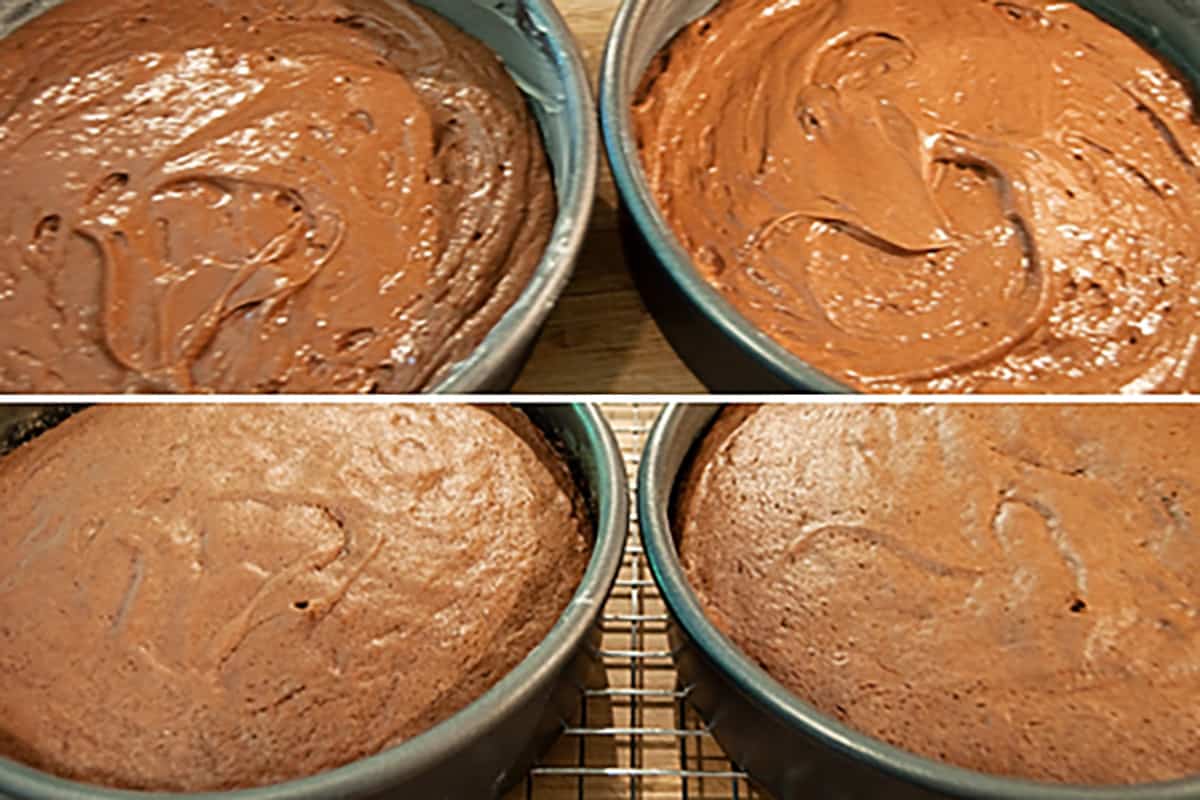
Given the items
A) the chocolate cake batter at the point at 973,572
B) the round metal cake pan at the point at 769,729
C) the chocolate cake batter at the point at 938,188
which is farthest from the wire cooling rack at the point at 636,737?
the chocolate cake batter at the point at 938,188

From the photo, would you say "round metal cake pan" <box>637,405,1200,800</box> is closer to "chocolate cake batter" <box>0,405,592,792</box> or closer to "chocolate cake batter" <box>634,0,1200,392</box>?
"chocolate cake batter" <box>0,405,592,792</box>

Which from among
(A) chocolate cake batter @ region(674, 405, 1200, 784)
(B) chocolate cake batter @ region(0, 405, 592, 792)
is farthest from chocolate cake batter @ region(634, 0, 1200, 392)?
(B) chocolate cake batter @ region(0, 405, 592, 792)

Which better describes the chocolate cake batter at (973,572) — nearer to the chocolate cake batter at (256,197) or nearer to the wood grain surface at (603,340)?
the wood grain surface at (603,340)

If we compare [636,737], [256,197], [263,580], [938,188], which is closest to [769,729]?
[636,737]

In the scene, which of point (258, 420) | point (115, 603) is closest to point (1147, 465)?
point (258, 420)

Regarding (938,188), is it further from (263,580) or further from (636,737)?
(263,580)
